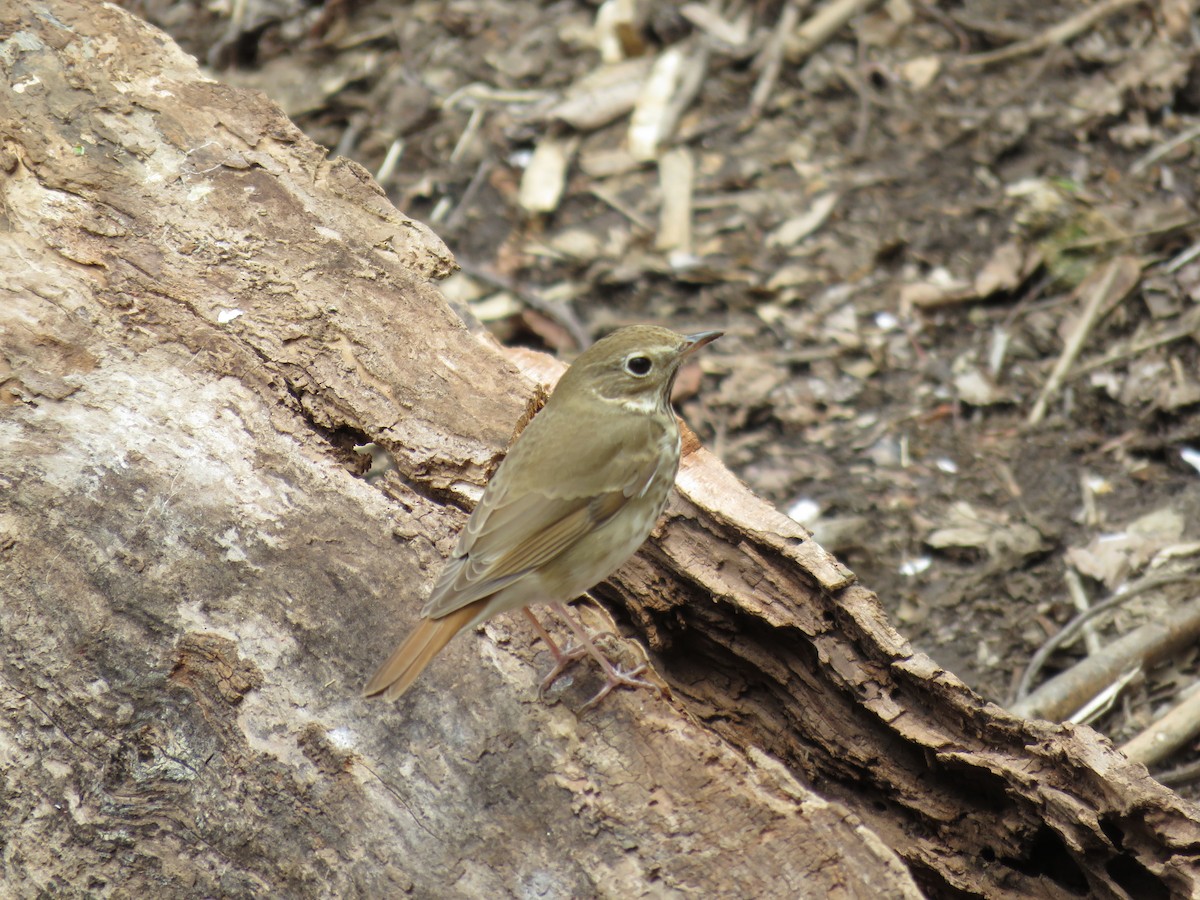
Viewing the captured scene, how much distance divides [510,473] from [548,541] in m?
0.24

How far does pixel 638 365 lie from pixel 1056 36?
15.9ft

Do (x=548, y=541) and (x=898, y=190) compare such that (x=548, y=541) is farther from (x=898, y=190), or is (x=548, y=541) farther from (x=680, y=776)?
(x=898, y=190)

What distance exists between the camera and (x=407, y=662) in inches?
124

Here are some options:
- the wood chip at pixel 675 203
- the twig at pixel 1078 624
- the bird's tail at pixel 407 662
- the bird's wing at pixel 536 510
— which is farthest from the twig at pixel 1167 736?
the wood chip at pixel 675 203

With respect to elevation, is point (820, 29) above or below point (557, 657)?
above

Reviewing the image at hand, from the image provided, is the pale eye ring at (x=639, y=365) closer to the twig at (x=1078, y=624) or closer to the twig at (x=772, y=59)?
the twig at (x=1078, y=624)

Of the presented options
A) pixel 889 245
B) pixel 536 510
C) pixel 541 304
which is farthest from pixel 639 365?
pixel 889 245

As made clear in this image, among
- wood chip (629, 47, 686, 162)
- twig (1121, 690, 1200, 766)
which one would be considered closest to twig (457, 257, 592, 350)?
wood chip (629, 47, 686, 162)

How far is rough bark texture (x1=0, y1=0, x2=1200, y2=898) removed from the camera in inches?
121

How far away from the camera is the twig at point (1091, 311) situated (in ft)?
19.8

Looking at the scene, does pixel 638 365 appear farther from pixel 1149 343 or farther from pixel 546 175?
pixel 546 175

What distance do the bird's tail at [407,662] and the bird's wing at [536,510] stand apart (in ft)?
0.50

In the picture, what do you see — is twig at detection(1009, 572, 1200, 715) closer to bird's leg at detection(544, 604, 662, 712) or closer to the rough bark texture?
the rough bark texture

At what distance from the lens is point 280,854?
312 centimetres
